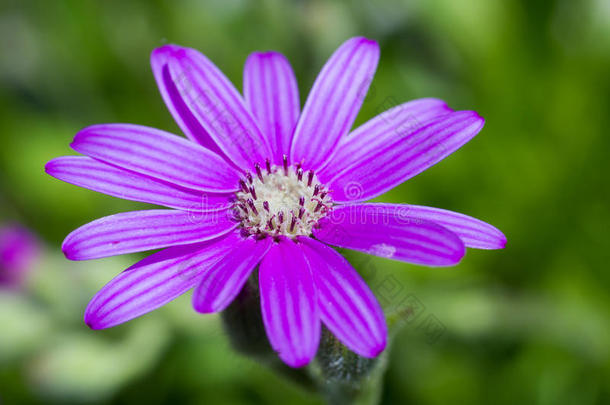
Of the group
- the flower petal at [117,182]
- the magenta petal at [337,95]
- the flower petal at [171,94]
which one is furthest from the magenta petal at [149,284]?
the magenta petal at [337,95]

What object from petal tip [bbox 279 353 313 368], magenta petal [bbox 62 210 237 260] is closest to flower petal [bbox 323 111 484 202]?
magenta petal [bbox 62 210 237 260]

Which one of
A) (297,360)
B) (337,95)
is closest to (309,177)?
(337,95)

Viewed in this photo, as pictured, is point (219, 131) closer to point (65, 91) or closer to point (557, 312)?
point (557, 312)

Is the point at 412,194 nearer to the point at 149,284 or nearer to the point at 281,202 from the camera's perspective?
the point at 281,202

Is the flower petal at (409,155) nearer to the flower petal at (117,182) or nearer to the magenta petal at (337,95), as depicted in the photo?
the magenta petal at (337,95)

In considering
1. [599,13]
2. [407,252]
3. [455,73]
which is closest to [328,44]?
[455,73]

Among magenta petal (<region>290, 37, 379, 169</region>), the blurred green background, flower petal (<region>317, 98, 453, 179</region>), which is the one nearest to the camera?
flower petal (<region>317, 98, 453, 179</region>)

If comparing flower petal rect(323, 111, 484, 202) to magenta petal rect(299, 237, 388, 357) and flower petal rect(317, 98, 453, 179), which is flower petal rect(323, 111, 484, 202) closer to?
flower petal rect(317, 98, 453, 179)
